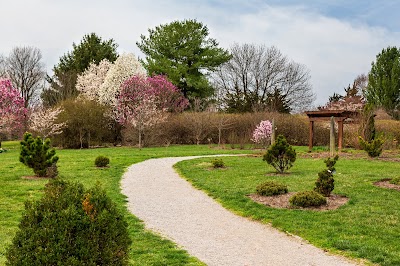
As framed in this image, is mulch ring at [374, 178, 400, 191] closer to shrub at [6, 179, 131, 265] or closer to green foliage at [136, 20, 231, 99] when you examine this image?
shrub at [6, 179, 131, 265]

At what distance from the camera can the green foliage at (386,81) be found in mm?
49188

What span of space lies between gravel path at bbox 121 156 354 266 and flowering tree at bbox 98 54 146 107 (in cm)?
2650

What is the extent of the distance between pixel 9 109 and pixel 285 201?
29019mm

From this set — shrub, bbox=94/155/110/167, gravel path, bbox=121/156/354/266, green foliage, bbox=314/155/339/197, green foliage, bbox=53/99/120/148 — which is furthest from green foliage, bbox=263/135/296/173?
green foliage, bbox=53/99/120/148

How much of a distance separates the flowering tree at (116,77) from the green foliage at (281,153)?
82.5ft

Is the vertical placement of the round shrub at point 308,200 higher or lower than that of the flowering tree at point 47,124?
lower

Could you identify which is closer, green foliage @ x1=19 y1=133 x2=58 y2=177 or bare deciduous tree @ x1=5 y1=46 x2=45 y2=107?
green foliage @ x1=19 y1=133 x2=58 y2=177

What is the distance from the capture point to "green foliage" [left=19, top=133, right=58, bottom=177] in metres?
15.0

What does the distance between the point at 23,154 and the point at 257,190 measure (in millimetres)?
8894

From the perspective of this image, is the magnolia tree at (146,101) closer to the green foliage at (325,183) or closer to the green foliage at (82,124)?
the green foliage at (82,124)

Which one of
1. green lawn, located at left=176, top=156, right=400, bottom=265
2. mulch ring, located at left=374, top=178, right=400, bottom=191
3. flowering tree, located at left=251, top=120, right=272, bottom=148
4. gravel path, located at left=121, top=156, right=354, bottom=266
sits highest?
flowering tree, located at left=251, top=120, right=272, bottom=148

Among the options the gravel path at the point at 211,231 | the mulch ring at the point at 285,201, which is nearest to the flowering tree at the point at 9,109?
the gravel path at the point at 211,231

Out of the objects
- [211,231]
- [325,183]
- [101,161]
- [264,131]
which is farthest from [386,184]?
[264,131]

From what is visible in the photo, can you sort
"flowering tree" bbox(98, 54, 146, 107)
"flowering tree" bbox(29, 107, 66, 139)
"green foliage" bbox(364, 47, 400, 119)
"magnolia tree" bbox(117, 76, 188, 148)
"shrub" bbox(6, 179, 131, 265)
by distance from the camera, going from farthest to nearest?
"green foliage" bbox(364, 47, 400, 119), "flowering tree" bbox(98, 54, 146, 107), "magnolia tree" bbox(117, 76, 188, 148), "flowering tree" bbox(29, 107, 66, 139), "shrub" bbox(6, 179, 131, 265)
